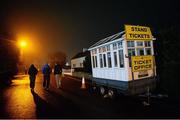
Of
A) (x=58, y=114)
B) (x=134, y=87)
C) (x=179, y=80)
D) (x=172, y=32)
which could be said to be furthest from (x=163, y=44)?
(x=58, y=114)

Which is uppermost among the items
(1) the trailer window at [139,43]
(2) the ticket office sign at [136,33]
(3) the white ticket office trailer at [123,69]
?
(2) the ticket office sign at [136,33]

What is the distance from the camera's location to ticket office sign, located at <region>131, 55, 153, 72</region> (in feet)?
29.0

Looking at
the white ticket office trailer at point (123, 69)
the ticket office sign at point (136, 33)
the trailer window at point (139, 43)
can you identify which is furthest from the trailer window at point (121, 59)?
the trailer window at point (139, 43)

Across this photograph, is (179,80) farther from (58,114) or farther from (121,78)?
(58,114)

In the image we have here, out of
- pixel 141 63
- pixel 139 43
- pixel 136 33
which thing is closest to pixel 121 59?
pixel 141 63

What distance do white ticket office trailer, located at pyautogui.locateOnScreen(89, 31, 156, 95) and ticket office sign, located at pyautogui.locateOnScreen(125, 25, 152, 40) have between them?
259 millimetres

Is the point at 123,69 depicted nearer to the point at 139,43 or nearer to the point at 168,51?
the point at 139,43

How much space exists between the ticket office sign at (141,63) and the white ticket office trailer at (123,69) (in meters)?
0.21

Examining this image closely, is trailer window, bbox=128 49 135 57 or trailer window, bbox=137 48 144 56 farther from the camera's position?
trailer window, bbox=137 48 144 56

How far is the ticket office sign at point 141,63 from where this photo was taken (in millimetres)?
8832

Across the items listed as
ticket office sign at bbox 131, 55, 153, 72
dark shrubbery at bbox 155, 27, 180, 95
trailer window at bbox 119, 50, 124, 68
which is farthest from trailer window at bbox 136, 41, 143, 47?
dark shrubbery at bbox 155, 27, 180, 95

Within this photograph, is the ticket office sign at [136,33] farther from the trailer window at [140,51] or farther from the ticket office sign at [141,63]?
the ticket office sign at [141,63]

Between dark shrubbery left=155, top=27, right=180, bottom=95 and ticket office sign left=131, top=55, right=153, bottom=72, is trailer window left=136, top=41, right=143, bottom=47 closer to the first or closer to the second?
ticket office sign left=131, top=55, right=153, bottom=72

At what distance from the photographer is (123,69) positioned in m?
8.98
